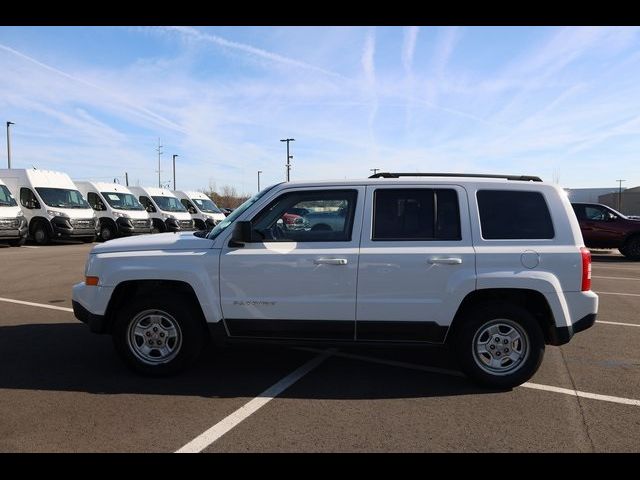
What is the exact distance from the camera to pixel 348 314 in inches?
179

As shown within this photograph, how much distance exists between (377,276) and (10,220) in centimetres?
1680

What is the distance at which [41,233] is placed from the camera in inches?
757

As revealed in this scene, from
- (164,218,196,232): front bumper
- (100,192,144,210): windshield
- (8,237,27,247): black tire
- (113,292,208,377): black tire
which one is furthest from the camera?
(164,218,196,232): front bumper

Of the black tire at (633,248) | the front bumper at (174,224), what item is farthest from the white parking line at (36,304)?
the front bumper at (174,224)

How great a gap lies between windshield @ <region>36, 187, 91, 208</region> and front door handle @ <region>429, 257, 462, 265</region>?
18.3m

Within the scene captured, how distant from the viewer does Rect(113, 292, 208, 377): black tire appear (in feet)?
15.4

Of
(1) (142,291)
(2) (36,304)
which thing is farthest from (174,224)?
(1) (142,291)

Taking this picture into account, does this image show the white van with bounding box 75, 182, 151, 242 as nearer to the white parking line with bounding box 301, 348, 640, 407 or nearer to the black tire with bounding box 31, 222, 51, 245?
the black tire with bounding box 31, 222, 51, 245

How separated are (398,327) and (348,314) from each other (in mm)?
455

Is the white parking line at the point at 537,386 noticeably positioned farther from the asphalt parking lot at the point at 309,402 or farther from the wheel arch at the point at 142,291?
the wheel arch at the point at 142,291

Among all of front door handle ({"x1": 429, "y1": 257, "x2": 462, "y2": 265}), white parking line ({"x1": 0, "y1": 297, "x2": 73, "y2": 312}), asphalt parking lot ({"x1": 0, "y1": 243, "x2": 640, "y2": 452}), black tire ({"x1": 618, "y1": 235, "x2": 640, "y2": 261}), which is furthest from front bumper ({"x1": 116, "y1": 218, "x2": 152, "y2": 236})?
front door handle ({"x1": 429, "y1": 257, "x2": 462, "y2": 265})

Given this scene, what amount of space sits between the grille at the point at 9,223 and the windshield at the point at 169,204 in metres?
8.22

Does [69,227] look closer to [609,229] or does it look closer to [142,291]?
[142,291]
